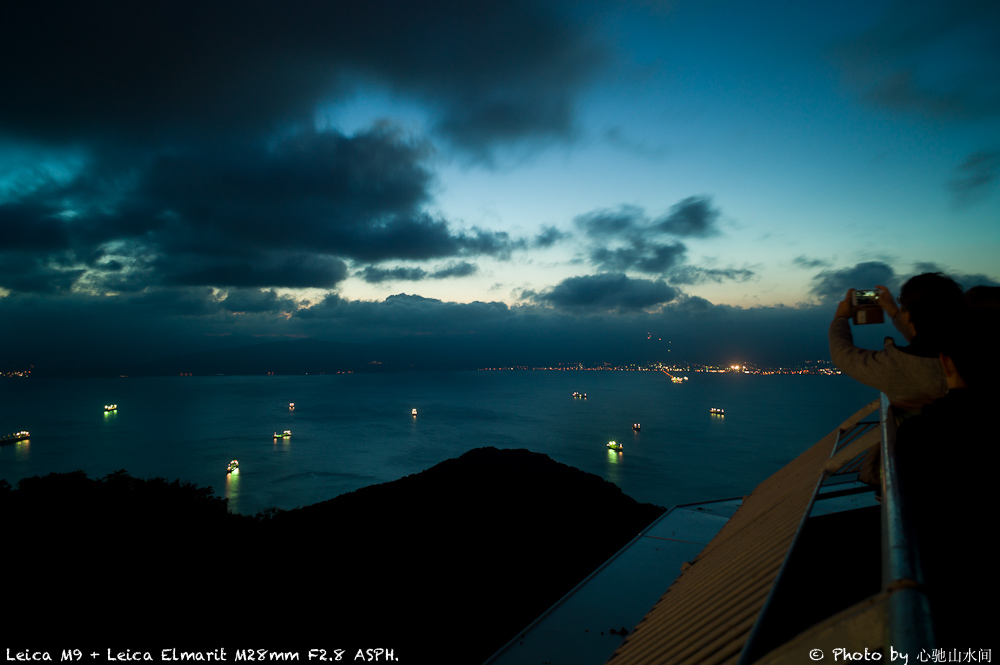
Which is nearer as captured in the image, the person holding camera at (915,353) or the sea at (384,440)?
the person holding camera at (915,353)

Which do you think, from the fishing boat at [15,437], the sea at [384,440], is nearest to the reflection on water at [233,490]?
the sea at [384,440]

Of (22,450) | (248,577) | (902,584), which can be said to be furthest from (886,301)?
(22,450)

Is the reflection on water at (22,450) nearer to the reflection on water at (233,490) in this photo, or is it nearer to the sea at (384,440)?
the sea at (384,440)

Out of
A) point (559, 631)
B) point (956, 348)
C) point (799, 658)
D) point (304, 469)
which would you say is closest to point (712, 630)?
point (799, 658)

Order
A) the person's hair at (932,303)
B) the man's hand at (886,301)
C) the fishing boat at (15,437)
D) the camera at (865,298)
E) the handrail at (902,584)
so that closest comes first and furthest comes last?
the handrail at (902,584)
the person's hair at (932,303)
the man's hand at (886,301)
the camera at (865,298)
the fishing boat at (15,437)

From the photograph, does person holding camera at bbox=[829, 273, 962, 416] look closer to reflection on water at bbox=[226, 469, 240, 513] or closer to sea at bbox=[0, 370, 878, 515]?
sea at bbox=[0, 370, 878, 515]

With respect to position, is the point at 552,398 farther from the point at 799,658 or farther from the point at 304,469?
the point at 799,658

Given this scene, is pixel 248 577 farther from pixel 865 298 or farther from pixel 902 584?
pixel 865 298
